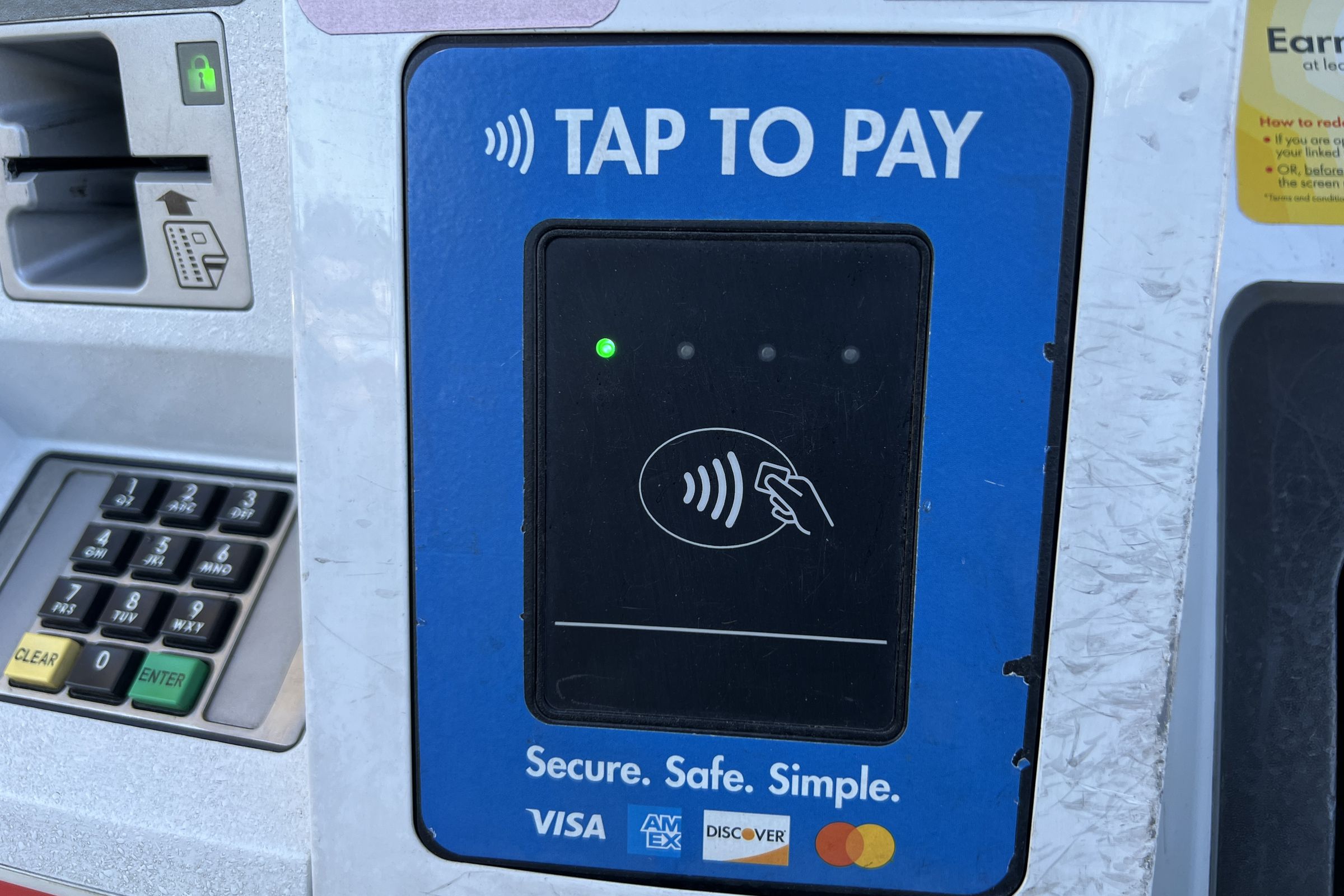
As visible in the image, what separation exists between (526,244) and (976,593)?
0.41 metres

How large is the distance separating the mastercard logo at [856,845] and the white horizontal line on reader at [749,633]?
0.46ft

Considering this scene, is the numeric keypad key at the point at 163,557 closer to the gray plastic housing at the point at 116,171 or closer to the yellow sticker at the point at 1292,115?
the gray plastic housing at the point at 116,171

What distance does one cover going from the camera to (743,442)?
0.74 meters

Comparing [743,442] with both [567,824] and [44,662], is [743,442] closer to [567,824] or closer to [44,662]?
[567,824]

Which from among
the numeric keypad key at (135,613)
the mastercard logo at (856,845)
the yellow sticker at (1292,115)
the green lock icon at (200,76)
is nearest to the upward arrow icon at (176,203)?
the green lock icon at (200,76)

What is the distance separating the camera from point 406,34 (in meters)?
0.73

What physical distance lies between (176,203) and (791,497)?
80 cm

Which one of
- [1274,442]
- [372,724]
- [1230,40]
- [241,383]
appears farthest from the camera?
[241,383]

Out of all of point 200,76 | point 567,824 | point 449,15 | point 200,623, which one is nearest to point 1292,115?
point 449,15

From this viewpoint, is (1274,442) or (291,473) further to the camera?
(291,473)

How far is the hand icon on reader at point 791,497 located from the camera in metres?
0.73

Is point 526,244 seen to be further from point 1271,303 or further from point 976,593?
point 1271,303

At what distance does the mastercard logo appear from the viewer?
756 mm

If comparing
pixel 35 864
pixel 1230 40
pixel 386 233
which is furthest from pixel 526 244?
pixel 35 864
